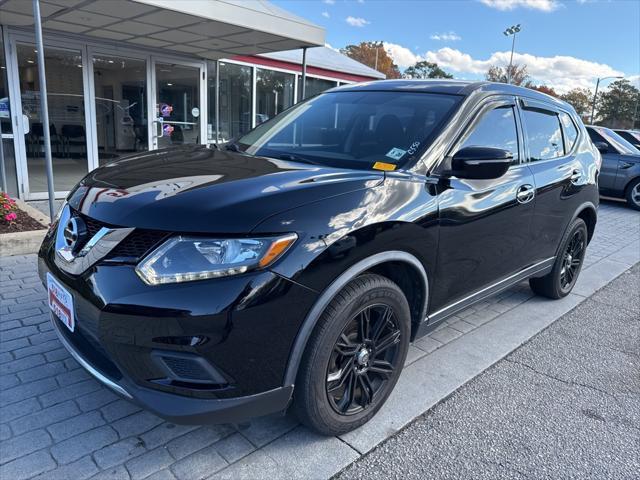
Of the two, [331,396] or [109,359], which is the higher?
[109,359]

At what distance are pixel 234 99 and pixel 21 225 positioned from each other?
7098 millimetres

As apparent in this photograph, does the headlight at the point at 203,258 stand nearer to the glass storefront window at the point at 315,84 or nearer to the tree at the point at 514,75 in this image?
the glass storefront window at the point at 315,84

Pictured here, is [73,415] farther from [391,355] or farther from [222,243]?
[391,355]

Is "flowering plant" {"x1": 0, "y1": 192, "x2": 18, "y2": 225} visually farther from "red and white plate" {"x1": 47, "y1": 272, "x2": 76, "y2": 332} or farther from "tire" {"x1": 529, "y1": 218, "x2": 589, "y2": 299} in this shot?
"tire" {"x1": 529, "y1": 218, "x2": 589, "y2": 299}

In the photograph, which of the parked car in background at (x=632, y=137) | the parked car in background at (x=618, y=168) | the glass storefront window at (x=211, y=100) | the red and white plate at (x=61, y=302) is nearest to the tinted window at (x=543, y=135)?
the red and white plate at (x=61, y=302)

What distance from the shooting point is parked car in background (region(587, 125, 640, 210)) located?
11.2m

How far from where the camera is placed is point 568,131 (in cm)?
423

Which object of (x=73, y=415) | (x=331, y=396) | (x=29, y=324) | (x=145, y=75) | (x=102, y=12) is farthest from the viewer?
(x=145, y=75)

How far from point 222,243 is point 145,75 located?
27.3 ft

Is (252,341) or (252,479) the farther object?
(252,479)

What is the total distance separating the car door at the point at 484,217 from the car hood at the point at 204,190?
24.0 inches

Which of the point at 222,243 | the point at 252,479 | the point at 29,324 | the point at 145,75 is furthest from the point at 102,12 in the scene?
the point at 252,479

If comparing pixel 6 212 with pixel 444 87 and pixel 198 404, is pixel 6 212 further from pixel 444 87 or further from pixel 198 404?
pixel 444 87

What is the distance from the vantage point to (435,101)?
297 centimetres
